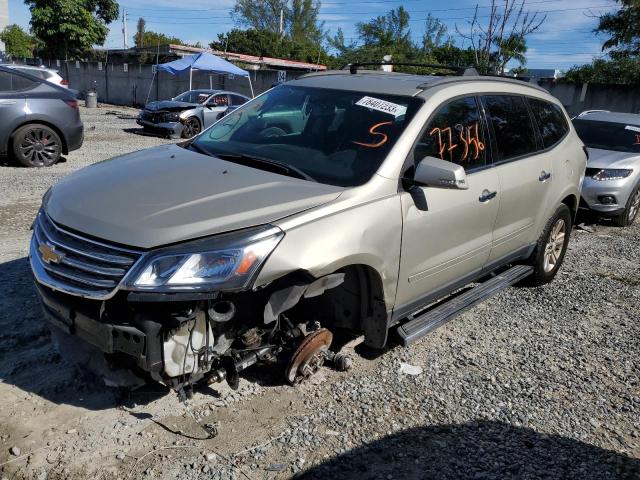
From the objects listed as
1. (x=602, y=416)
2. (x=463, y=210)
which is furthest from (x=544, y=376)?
(x=463, y=210)

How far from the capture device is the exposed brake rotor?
3275 mm

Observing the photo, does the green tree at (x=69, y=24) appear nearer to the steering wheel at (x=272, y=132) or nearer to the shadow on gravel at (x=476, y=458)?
the steering wheel at (x=272, y=132)

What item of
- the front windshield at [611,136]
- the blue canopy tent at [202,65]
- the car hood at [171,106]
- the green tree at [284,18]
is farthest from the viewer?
the green tree at [284,18]

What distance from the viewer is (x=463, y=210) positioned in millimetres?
3766

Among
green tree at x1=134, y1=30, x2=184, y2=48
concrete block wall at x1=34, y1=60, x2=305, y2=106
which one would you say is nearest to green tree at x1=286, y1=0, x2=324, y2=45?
green tree at x1=134, y1=30, x2=184, y2=48

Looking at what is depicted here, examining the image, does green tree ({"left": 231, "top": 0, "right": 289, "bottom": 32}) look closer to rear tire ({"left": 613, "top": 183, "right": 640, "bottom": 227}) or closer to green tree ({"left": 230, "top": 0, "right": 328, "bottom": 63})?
green tree ({"left": 230, "top": 0, "right": 328, "bottom": 63})

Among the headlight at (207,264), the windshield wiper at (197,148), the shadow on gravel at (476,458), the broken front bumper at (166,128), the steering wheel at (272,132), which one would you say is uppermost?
the steering wheel at (272,132)

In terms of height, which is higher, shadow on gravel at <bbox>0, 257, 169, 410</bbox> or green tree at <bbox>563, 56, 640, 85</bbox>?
green tree at <bbox>563, 56, 640, 85</bbox>

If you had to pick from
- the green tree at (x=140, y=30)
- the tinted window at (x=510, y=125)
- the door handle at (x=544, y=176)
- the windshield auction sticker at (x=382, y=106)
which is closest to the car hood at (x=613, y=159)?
the door handle at (x=544, y=176)

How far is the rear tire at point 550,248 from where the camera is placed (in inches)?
201

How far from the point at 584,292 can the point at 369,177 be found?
10.8 ft

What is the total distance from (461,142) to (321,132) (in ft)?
3.21

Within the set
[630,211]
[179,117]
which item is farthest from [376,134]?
[179,117]

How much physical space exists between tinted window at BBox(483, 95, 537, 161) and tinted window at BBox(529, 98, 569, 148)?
21cm
